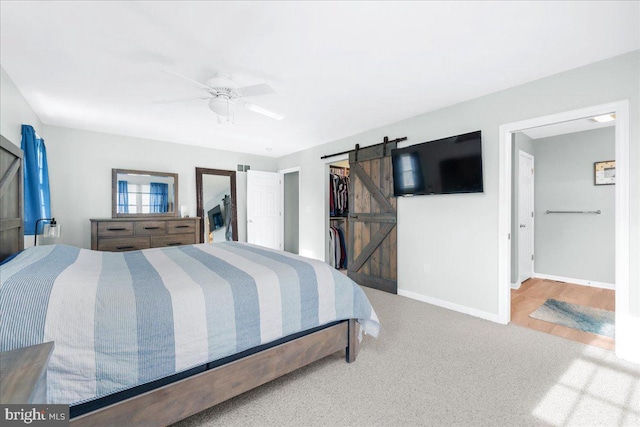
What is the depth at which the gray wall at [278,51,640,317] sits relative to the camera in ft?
7.11

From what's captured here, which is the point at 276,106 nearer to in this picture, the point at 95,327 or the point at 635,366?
the point at 95,327

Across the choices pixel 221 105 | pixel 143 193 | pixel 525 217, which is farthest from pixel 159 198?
pixel 525 217

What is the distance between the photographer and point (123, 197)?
4.45 metres

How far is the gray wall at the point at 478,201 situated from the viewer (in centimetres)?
217

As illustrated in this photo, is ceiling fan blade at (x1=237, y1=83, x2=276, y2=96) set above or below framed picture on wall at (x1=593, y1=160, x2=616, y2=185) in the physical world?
above

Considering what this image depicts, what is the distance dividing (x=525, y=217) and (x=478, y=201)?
1987 mm


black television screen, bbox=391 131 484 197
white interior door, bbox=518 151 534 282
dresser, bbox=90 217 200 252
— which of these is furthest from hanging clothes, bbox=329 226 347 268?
white interior door, bbox=518 151 534 282

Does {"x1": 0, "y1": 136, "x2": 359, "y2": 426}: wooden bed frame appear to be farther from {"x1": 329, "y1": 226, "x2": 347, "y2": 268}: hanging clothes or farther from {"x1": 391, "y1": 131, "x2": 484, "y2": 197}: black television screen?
{"x1": 329, "y1": 226, "x2": 347, "y2": 268}: hanging clothes

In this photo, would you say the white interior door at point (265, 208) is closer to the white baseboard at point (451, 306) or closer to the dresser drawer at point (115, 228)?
the dresser drawer at point (115, 228)

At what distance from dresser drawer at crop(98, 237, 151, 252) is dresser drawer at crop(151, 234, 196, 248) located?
0.10 meters

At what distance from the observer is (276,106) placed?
3.26 m

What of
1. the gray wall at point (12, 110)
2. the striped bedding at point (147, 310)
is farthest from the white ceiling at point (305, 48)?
the striped bedding at point (147, 310)

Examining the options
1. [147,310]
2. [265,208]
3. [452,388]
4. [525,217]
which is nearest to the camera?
[147,310]

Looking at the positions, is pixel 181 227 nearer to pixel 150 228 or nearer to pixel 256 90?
pixel 150 228
